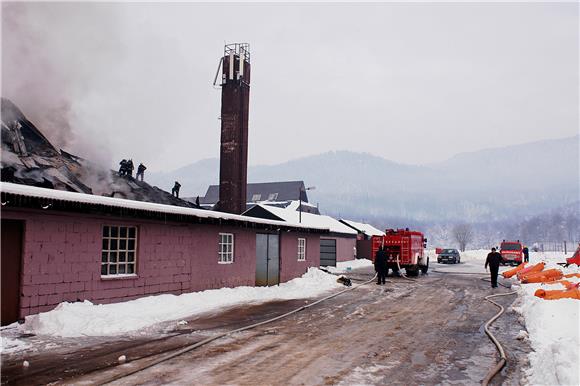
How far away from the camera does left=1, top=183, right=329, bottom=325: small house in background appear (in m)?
10.9

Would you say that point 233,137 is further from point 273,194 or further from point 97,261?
point 273,194

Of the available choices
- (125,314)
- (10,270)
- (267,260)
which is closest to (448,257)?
(267,260)

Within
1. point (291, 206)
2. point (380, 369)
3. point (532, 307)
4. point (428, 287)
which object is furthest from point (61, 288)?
point (291, 206)

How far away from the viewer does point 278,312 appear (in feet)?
46.0

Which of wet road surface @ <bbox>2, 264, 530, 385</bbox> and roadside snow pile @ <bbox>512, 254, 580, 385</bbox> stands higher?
roadside snow pile @ <bbox>512, 254, 580, 385</bbox>

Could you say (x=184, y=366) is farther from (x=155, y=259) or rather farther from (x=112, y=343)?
(x=155, y=259)

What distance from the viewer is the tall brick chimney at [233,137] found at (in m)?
32.3

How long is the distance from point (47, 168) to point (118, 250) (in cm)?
910

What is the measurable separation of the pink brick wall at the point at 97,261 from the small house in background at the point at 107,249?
0.07 feet

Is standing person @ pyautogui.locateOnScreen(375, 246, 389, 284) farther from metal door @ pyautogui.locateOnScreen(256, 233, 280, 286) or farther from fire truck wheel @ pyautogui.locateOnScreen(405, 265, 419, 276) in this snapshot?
fire truck wheel @ pyautogui.locateOnScreen(405, 265, 419, 276)

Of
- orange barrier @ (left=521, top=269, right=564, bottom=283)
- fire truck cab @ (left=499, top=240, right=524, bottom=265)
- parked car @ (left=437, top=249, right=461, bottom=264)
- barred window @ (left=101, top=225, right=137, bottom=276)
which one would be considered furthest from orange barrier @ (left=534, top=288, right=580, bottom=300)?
parked car @ (left=437, top=249, right=461, bottom=264)

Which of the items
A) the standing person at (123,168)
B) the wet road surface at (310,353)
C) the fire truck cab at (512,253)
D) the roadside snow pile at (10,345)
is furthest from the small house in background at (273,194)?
the roadside snow pile at (10,345)

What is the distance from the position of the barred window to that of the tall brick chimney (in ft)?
59.0

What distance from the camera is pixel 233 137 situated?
32.5 m
